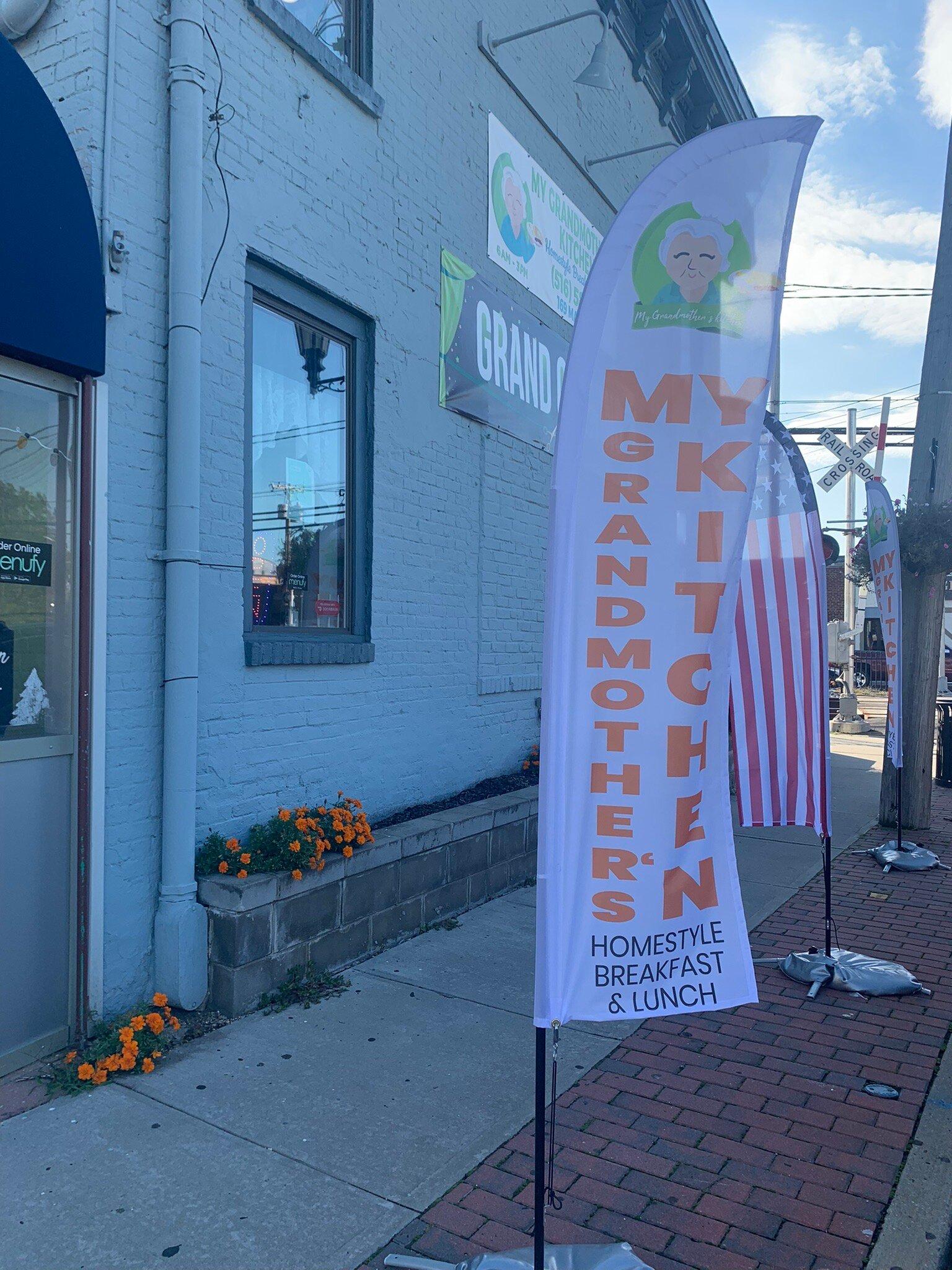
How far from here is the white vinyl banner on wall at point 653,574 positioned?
2.49m

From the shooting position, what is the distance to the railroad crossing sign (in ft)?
73.7

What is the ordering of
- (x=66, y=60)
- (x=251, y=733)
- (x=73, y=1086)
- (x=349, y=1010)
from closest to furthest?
(x=73, y=1086), (x=66, y=60), (x=349, y=1010), (x=251, y=733)

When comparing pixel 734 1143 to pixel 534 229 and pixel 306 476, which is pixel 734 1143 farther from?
pixel 534 229

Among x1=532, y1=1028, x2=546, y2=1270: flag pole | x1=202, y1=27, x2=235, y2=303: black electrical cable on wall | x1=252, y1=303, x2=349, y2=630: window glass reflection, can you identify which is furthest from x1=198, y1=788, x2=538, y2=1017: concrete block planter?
x1=202, y1=27, x2=235, y2=303: black electrical cable on wall

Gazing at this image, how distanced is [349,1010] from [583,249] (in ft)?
24.4

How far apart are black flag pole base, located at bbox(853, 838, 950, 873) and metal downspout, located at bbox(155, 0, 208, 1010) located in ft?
18.1

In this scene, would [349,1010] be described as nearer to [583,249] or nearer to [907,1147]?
[907,1147]

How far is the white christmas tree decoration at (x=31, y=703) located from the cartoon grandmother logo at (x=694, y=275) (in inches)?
109

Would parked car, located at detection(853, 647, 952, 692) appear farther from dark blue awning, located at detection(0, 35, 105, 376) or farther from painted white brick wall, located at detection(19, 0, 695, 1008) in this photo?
dark blue awning, located at detection(0, 35, 105, 376)

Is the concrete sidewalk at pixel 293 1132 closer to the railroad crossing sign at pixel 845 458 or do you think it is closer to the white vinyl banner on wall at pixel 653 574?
the white vinyl banner on wall at pixel 653 574

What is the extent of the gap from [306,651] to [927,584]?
624cm

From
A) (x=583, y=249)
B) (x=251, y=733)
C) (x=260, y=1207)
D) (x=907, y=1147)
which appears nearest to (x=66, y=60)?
(x=251, y=733)

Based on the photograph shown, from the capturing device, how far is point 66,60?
417 cm

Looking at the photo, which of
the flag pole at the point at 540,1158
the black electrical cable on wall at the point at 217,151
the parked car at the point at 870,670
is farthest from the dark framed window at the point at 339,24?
the parked car at the point at 870,670
